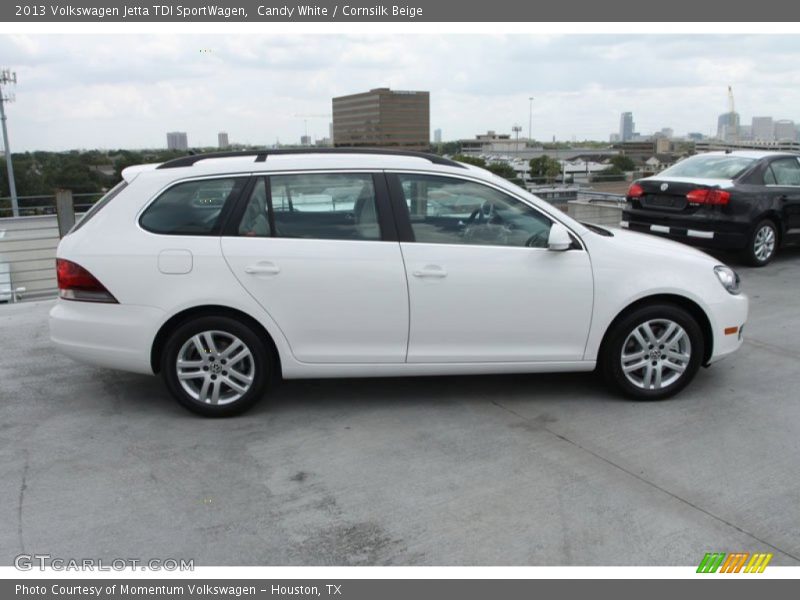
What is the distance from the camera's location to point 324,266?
4.49 meters

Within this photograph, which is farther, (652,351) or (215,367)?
(652,351)

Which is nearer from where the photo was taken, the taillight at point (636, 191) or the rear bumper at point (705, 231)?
the rear bumper at point (705, 231)

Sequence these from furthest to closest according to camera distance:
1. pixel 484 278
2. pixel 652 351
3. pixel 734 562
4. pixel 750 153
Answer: pixel 750 153 → pixel 652 351 → pixel 484 278 → pixel 734 562

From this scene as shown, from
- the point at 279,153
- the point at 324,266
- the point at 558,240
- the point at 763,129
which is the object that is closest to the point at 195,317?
the point at 324,266

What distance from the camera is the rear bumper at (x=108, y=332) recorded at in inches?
176

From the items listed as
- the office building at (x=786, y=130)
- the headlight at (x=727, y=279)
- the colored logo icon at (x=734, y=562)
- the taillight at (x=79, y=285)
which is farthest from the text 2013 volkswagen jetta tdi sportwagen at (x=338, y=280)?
the office building at (x=786, y=130)

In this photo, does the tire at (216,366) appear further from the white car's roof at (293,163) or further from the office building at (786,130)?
the office building at (786,130)

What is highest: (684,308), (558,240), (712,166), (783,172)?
(712,166)

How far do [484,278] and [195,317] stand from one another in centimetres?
187

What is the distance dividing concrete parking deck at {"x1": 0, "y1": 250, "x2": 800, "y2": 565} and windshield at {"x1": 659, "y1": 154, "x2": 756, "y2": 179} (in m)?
4.60

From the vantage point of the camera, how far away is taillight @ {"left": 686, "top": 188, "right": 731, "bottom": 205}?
8945 mm

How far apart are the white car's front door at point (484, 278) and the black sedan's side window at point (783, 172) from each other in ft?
20.5

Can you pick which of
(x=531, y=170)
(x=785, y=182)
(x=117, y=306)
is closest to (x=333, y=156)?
→ (x=117, y=306)

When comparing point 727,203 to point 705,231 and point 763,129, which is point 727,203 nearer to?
point 705,231
